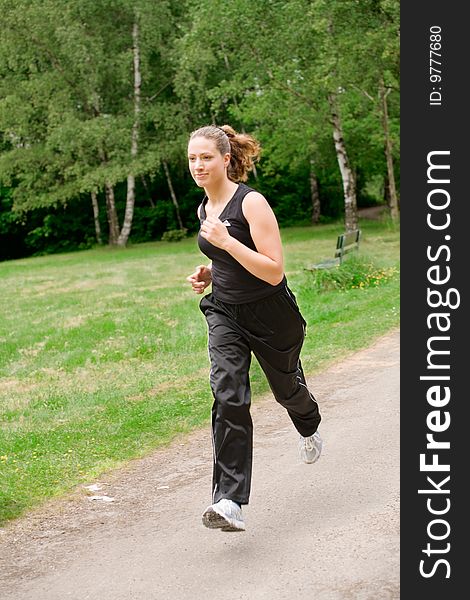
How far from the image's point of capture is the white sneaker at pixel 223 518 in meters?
4.51

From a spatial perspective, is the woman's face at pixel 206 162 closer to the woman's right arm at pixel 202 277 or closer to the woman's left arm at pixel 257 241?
the woman's left arm at pixel 257 241

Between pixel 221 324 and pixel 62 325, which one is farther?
pixel 62 325

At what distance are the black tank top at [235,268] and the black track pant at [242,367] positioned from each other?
0.05 meters

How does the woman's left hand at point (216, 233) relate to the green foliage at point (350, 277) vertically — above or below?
above

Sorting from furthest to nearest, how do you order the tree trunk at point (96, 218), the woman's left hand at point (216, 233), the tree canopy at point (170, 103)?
the tree trunk at point (96, 218) → the tree canopy at point (170, 103) → the woman's left hand at point (216, 233)

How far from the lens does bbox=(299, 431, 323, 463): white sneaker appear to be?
18.3ft

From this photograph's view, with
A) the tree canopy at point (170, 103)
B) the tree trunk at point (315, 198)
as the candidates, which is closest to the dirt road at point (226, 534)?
the tree canopy at point (170, 103)

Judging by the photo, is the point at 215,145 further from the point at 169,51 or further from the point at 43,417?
the point at 169,51

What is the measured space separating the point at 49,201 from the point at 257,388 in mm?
28074

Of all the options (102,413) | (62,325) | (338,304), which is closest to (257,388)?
(102,413)

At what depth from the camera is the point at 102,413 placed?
8078 mm

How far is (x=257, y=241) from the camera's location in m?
4.62

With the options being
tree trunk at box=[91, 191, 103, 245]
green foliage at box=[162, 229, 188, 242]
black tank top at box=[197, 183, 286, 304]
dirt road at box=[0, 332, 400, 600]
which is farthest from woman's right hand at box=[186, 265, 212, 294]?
tree trunk at box=[91, 191, 103, 245]

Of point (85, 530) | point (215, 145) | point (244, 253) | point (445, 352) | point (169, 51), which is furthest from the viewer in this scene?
point (169, 51)
